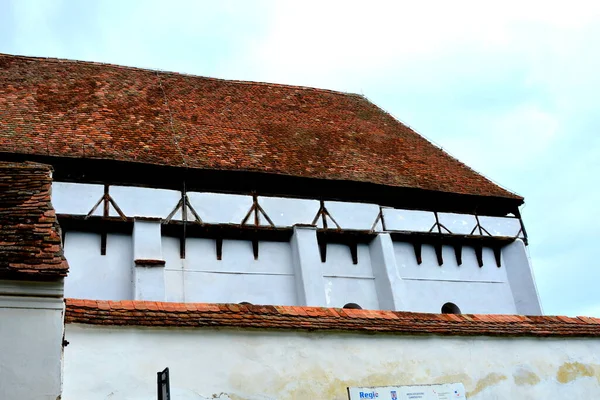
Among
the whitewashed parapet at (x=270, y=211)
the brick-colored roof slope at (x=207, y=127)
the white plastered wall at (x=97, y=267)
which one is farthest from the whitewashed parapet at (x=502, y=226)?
the white plastered wall at (x=97, y=267)

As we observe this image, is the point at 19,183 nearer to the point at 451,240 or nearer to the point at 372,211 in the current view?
the point at 372,211

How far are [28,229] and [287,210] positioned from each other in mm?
10546

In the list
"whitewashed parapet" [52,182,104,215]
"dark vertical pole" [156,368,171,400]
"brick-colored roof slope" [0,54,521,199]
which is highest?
"brick-colored roof slope" [0,54,521,199]

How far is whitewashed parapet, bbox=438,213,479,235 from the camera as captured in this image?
18.8 m

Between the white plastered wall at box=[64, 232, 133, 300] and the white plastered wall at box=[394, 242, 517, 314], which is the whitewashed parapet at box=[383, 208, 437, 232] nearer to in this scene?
the white plastered wall at box=[394, 242, 517, 314]

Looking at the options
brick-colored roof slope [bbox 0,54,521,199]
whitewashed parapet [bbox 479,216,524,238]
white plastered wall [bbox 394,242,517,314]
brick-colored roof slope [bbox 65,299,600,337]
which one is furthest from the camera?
whitewashed parapet [bbox 479,216,524,238]

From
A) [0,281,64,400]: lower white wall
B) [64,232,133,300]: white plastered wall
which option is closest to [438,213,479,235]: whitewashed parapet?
[64,232,133,300]: white plastered wall

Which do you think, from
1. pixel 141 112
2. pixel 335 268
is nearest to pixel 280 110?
pixel 141 112

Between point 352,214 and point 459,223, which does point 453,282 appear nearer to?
point 459,223

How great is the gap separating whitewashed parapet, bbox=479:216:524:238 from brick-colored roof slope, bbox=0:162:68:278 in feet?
46.2

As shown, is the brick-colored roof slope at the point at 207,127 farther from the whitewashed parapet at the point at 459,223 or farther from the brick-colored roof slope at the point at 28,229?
the brick-colored roof slope at the point at 28,229

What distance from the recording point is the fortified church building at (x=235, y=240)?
7.69 m

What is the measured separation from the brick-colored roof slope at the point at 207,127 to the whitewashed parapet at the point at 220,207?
0.74 meters

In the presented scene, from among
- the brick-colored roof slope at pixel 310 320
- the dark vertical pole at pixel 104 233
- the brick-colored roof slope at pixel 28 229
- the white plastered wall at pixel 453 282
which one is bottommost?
the brick-colored roof slope at pixel 310 320
